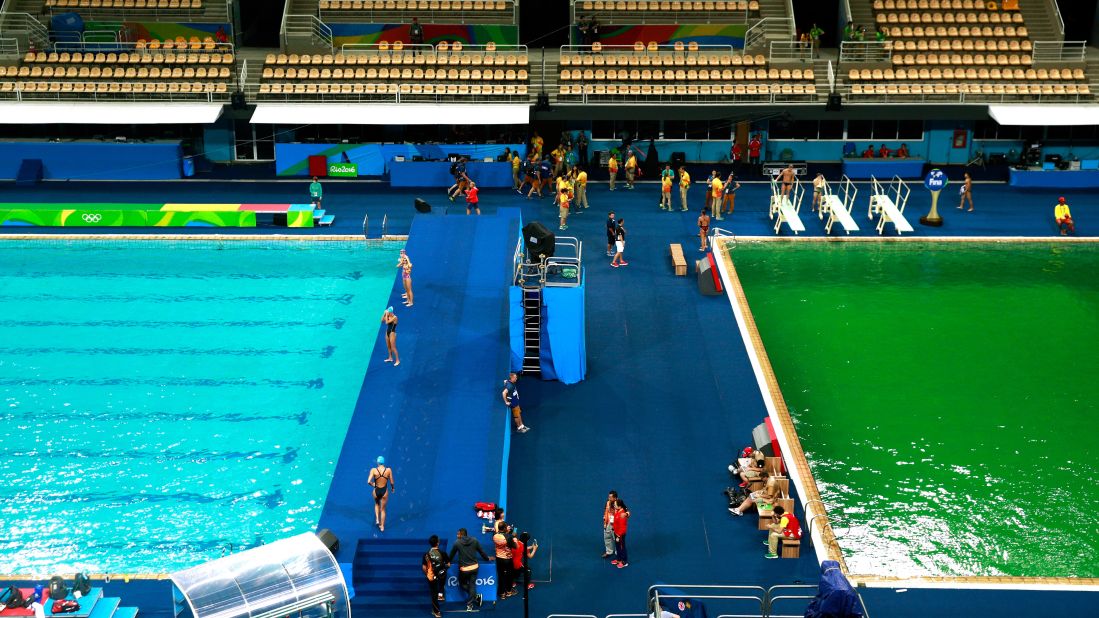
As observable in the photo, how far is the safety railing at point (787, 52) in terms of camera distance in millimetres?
43562

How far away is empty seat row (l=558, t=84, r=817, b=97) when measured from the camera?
136 feet

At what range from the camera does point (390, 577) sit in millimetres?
19031

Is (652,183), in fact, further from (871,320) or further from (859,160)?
(871,320)

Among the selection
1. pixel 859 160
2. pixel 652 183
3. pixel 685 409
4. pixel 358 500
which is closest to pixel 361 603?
pixel 358 500

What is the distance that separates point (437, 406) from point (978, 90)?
1058 inches

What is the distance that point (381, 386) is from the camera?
24250 mm

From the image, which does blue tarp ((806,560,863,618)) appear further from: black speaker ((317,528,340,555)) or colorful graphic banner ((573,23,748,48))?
colorful graphic banner ((573,23,748,48))

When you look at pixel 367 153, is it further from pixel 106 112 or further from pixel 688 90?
pixel 688 90

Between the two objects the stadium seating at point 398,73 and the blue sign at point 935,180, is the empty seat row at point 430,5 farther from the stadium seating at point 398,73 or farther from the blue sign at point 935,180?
the blue sign at point 935,180

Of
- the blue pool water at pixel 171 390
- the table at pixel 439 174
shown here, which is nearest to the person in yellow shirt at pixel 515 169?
the table at pixel 439 174

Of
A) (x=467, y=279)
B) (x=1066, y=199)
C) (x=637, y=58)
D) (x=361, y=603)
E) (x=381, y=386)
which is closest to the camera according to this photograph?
(x=361, y=603)

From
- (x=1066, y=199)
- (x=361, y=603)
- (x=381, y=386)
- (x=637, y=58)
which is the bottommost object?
(x=361, y=603)

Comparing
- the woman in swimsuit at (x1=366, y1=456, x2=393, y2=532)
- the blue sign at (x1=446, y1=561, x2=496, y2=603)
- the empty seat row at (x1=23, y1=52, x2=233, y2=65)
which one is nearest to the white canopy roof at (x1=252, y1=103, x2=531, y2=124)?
the empty seat row at (x1=23, y1=52, x2=233, y2=65)

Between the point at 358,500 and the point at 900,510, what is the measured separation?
9552 mm
